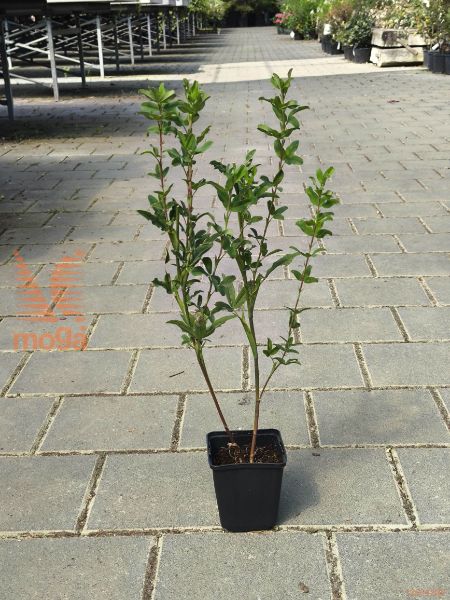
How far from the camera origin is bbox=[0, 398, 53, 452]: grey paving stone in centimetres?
238

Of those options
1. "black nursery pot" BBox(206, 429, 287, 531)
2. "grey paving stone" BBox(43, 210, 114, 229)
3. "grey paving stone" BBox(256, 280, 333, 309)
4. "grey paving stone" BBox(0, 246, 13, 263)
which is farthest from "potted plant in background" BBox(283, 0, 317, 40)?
"black nursery pot" BBox(206, 429, 287, 531)

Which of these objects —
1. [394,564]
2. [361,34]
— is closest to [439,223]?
[394,564]

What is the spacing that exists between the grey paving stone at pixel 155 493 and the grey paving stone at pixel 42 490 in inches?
2.6

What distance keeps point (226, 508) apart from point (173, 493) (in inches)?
9.7

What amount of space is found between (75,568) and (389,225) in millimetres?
3283

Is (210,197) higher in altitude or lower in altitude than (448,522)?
lower

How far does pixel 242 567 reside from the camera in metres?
1.82

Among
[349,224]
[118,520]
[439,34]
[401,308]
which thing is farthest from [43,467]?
[439,34]

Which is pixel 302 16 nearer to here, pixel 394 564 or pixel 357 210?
pixel 357 210

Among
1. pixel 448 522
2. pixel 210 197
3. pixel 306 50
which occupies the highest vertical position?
pixel 448 522

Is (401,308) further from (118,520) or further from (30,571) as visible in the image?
(30,571)

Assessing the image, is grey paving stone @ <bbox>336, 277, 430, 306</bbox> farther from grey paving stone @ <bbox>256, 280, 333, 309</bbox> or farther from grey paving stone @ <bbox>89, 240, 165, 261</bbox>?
grey paving stone @ <bbox>89, 240, 165, 261</bbox>

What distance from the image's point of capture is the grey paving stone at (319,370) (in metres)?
2.71

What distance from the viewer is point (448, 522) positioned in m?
1.96
